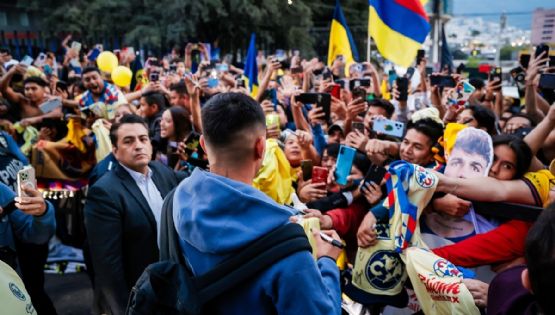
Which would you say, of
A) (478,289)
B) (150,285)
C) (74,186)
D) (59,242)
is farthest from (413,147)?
(59,242)

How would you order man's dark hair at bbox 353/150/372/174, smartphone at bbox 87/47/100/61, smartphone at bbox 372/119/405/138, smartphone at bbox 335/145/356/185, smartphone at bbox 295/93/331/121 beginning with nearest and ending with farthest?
smartphone at bbox 335/145/356/185 → man's dark hair at bbox 353/150/372/174 → smartphone at bbox 372/119/405/138 → smartphone at bbox 295/93/331/121 → smartphone at bbox 87/47/100/61

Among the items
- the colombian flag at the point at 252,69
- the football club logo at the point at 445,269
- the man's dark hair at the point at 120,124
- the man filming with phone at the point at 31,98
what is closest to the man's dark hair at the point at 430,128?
the football club logo at the point at 445,269

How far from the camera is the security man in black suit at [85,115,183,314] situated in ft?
9.46

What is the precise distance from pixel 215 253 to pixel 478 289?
1248 millimetres

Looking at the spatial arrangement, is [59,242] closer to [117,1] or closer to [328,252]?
[328,252]

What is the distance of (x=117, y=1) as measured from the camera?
63.4ft

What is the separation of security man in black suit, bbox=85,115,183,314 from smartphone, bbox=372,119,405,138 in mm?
1718

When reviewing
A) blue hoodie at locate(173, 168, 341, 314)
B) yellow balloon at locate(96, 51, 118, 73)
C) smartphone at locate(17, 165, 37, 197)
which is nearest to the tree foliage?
yellow balloon at locate(96, 51, 118, 73)

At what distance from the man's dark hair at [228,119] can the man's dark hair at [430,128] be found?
6.08 ft

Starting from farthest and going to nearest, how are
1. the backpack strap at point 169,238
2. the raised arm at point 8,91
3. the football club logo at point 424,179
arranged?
1. the raised arm at point 8,91
2. the football club logo at point 424,179
3. the backpack strap at point 169,238

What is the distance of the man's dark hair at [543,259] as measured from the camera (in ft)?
4.04

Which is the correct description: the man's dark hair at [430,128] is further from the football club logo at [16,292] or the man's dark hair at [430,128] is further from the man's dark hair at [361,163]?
the football club logo at [16,292]

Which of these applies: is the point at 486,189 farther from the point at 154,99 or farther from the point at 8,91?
the point at 8,91

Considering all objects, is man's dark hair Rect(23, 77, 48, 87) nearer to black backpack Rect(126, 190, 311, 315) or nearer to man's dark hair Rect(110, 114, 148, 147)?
man's dark hair Rect(110, 114, 148, 147)
